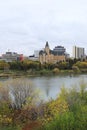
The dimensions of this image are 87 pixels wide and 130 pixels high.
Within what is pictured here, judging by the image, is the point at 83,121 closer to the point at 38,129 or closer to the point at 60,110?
the point at 38,129

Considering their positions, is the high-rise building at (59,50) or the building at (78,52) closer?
the high-rise building at (59,50)

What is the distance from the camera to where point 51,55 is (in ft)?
265

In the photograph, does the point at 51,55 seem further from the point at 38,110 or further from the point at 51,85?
the point at 38,110

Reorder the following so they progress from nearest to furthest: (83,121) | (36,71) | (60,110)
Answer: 1. (83,121)
2. (60,110)
3. (36,71)

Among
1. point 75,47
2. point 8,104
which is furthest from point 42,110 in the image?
point 75,47

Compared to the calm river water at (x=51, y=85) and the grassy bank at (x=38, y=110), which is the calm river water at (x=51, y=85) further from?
the grassy bank at (x=38, y=110)

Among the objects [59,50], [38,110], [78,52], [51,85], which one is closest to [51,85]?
[51,85]

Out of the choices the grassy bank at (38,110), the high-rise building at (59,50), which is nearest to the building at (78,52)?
the high-rise building at (59,50)

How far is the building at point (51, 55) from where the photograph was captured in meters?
73.9

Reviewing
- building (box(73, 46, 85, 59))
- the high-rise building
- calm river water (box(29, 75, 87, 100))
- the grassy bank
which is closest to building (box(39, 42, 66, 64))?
the high-rise building

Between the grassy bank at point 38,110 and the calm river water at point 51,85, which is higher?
the grassy bank at point 38,110

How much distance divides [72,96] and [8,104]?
2558mm

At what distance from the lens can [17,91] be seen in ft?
48.4

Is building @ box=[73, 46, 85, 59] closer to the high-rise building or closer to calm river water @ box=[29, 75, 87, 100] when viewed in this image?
the high-rise building
